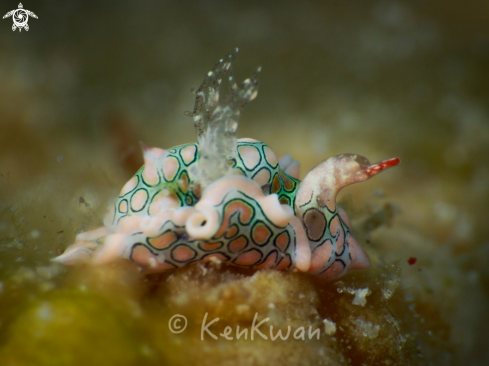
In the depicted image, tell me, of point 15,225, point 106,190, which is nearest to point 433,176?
point 106,190

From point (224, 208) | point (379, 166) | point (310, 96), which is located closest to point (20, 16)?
point (310, 96)

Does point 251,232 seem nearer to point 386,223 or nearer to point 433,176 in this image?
point 386,223

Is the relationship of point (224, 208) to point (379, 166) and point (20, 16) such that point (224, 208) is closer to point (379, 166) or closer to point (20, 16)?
point (379, 166)

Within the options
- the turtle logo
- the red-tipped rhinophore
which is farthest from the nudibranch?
the turtle logo

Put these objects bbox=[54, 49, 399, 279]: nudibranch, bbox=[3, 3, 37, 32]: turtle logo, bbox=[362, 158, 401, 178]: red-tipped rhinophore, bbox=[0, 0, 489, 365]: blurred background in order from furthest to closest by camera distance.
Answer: bbox=[3, 3, 37, 32]: turtle logo → bbox=[0, 0, 489, 365]: blurred background → bbox=[362, 158, 401, 178]: red-tipped rhinophore → bbox=[54, 49, 399, 279]: nudibranch

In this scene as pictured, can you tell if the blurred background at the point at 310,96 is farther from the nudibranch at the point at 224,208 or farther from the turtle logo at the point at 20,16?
the nudibranch at the point at 224,208

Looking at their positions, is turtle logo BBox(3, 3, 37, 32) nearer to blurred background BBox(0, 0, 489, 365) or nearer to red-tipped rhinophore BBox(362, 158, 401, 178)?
blurred background BBox(0, 0, 489, 365)
